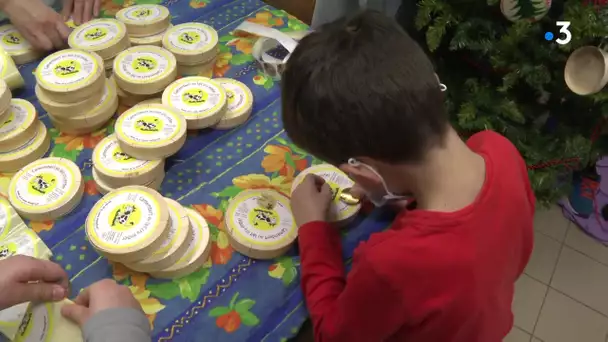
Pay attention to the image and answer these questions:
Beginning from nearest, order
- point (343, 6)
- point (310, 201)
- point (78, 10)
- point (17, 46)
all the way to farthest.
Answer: point (310, 201)
point (17, 46)
point (78, 10)
point (343, 6)

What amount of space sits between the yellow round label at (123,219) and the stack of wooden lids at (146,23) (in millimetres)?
580

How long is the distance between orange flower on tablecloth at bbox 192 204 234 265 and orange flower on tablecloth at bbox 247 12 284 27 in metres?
0.74

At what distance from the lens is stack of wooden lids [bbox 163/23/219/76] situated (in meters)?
1.41

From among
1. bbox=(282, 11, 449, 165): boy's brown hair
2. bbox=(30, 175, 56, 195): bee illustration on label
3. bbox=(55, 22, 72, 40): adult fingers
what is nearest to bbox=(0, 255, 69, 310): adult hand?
bbox=(30, 175, 56, 195): bee illustration on label

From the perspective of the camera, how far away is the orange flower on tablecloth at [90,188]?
1.19 meters

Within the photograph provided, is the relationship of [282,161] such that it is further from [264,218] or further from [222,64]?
[222,64]

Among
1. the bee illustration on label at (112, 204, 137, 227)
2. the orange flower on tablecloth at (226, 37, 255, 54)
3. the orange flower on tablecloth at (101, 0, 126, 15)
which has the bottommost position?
the bee illustration on label at (112, 204, 137, 227)

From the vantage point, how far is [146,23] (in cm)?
146

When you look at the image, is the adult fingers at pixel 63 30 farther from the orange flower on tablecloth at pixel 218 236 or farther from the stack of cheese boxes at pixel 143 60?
the orange flower on tablecloth at pixel 218 236

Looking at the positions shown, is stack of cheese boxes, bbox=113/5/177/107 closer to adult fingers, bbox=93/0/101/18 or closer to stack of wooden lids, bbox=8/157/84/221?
adult fingers, bbox=93/0/101/18

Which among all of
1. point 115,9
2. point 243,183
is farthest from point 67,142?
point 115,9

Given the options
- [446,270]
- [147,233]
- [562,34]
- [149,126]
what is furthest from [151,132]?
[562,34]

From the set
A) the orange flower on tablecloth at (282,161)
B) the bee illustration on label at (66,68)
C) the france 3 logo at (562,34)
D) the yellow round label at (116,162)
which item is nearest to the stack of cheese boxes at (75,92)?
the bee illustration on label at (66,68)

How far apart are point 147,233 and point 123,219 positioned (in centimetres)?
7
